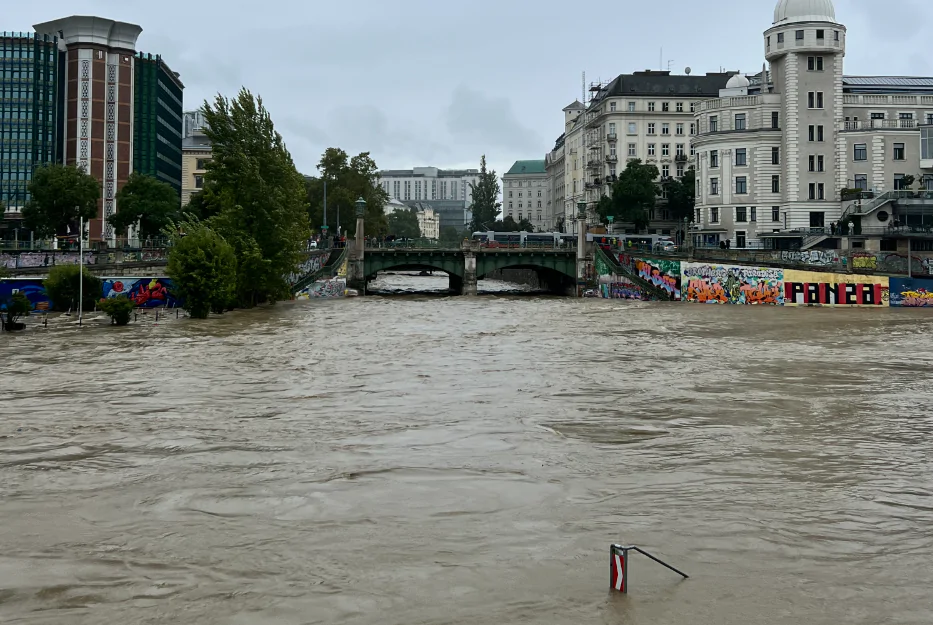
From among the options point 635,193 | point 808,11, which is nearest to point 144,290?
point 808,11

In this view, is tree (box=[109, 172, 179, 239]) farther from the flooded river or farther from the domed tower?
the flooded river

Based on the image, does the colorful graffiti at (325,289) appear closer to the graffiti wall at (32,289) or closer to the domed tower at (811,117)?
the graffiti wall at (32,289)

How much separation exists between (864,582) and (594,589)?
3567 mm

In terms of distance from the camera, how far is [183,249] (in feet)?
200

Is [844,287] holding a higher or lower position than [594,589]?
higher

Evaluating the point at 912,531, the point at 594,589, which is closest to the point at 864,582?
the point at 912,531

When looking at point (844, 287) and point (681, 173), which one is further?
point (681, 173)

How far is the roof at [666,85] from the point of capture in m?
139

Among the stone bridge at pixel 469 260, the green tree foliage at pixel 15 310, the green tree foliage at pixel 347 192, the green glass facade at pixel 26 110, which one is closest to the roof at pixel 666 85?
the green tree foliage at pixel 347 192

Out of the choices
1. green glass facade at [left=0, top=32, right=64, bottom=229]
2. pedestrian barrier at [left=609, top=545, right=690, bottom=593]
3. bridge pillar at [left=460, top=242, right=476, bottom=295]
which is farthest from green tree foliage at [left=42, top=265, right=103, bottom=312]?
green glass facade at [left=0, top=32, right=64, bottom=229]

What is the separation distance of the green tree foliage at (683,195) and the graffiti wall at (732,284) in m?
44.6

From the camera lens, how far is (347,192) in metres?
118

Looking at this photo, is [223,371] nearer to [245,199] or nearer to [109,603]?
[109,603]

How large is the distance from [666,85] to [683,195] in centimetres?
2513
